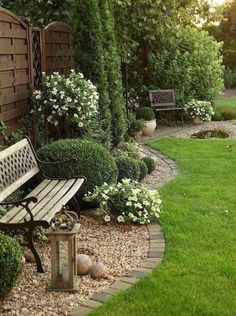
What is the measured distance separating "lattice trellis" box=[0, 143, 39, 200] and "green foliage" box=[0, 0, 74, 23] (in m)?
3.90

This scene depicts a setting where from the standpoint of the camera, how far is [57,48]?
27.5ft

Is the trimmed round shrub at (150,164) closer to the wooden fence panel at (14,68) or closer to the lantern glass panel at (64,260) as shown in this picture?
the wooden fence panel at (14,68)

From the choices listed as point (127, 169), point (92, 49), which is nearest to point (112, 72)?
point (92, 49)

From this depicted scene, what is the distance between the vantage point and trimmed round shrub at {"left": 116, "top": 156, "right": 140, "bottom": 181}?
6.93 metres

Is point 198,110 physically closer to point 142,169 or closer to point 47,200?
point 142,169

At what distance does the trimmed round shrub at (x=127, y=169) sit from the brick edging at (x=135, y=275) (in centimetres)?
165

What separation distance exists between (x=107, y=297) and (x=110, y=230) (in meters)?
1.57

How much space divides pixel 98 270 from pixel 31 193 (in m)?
1.30

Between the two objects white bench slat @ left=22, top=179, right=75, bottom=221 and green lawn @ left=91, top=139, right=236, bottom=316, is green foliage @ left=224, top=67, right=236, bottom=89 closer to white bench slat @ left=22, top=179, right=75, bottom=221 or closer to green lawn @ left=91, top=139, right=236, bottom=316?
green lawn @ left=91, top=139, right=236, bottom=316

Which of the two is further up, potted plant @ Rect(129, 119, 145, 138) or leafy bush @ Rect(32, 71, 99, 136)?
leafy bush @ Rect(32, 71, 99, 136)

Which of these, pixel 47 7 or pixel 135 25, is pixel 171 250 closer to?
pixel 47 7

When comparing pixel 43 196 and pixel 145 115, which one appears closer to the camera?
pixel 43 196

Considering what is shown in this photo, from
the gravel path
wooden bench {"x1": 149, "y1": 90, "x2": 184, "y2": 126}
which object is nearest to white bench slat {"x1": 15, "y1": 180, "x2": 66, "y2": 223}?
the gravel path

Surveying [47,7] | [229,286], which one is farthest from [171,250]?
[47,7]
